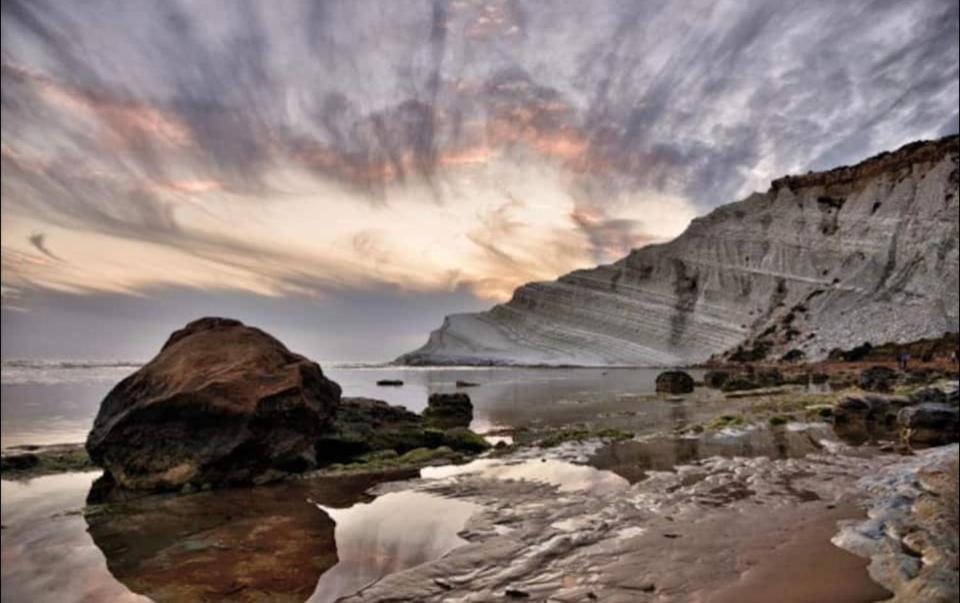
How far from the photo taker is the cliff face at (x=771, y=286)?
202ft

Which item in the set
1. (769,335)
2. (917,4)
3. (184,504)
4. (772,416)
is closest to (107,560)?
(184,504)

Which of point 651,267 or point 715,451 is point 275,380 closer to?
point 715,451

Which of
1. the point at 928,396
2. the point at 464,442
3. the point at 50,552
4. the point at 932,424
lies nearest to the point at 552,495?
the point at 464,442

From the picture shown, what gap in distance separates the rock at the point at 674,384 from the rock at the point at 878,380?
805 cm

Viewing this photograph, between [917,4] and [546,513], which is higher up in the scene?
[917,4]

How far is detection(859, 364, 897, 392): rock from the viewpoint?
81.2 ft

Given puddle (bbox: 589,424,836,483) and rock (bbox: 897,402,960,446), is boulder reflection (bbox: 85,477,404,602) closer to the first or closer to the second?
puddle (bbox: 589,424,836,483)

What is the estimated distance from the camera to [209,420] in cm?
1059

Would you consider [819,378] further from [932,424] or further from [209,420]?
[209,420]

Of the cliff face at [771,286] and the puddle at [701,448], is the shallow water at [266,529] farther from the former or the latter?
the cliff face at [771,286]

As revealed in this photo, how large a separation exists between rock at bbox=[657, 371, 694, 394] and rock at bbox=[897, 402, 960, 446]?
18.1m

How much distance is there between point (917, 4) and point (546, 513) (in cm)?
793

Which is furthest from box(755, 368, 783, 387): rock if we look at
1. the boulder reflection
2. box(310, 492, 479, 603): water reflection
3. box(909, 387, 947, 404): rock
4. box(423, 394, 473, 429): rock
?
box(310, 492, 479, 603): water reflection

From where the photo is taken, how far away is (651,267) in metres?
89.4
